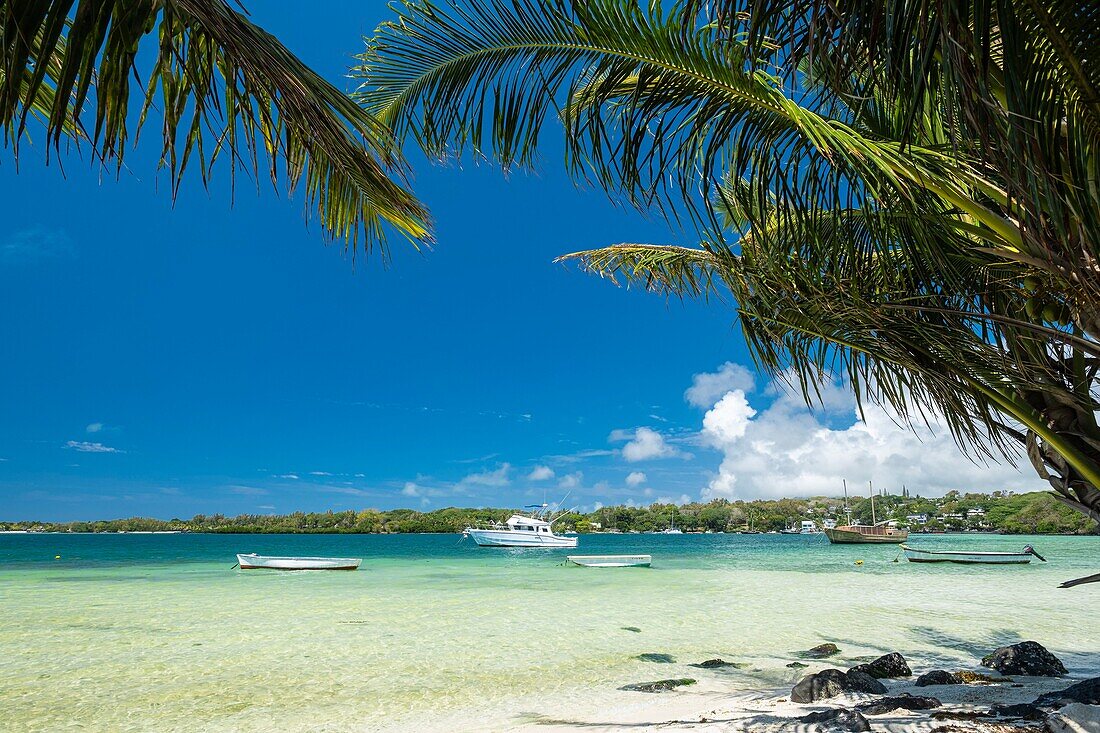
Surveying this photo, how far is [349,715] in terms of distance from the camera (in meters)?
5.79

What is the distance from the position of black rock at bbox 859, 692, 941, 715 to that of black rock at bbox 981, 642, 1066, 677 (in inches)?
94.9

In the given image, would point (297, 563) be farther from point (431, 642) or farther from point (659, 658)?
point (659, 658)

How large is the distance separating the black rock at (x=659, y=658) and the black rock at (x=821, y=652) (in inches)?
66.4

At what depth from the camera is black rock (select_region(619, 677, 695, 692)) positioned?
253 inches

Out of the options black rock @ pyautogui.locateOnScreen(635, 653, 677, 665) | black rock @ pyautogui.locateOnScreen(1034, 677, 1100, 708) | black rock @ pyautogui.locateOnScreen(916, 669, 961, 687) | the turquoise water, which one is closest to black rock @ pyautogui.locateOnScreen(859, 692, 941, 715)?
black rock @ pyautogui.locateOnScreen(1034, 677, 1100, 708)

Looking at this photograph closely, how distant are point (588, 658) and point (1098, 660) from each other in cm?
590

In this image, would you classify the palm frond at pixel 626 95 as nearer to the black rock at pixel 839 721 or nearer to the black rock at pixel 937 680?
the black rock at pixel 839 721

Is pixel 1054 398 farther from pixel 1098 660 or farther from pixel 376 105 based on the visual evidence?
pixel 1098 660

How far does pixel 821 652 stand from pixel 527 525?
38671 mm

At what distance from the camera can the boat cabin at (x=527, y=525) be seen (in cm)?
4569

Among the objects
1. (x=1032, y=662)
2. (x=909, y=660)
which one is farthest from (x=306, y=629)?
(x=1032, y=662)

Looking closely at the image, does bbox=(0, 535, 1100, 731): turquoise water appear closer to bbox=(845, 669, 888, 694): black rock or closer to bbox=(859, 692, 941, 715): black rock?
bbox=(845, 669, 888, 694): black rock

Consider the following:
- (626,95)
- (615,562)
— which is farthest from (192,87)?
A: (615,562)

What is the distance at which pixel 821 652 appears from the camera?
27.3ft
